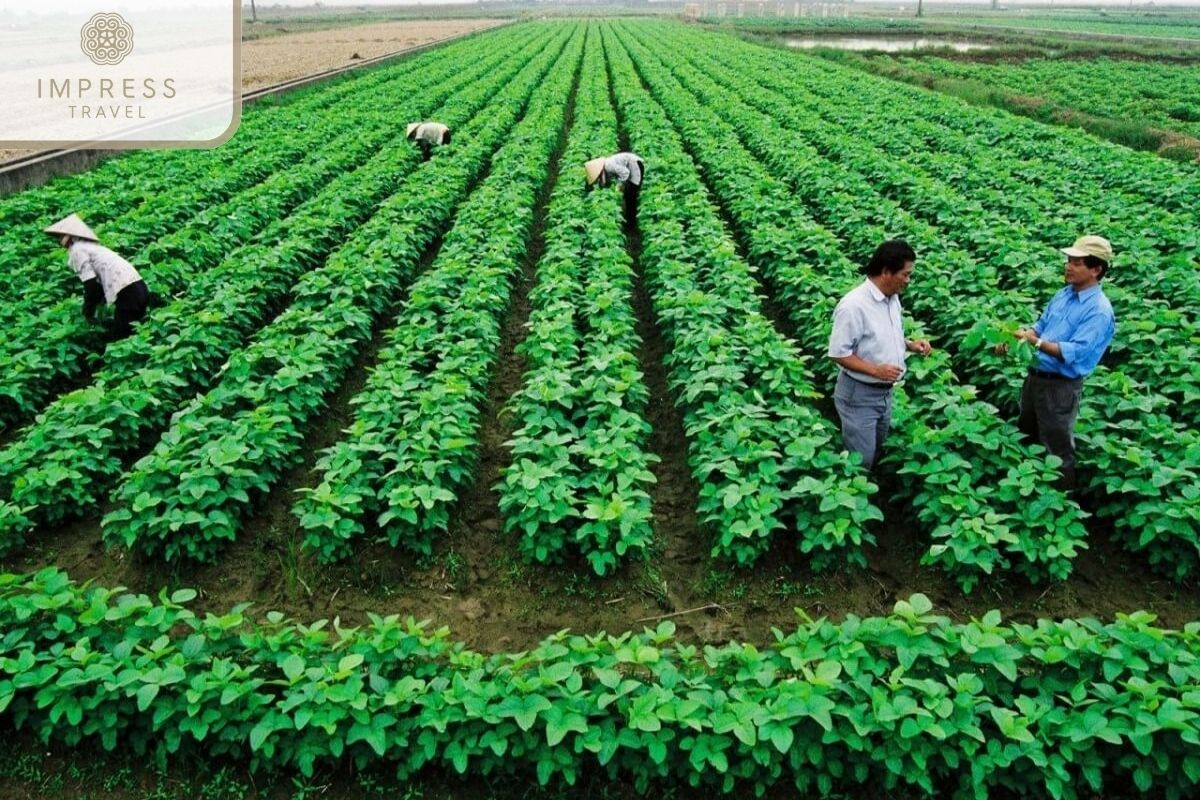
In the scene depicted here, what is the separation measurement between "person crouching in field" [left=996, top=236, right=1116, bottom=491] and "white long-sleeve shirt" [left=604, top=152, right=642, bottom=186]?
789cm

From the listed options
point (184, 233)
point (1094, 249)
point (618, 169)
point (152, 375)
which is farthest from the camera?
point (618, 169)

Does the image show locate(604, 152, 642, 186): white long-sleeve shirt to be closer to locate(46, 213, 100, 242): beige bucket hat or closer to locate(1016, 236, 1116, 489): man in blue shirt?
locate(46, 213, 100, 242): beige bucket hat

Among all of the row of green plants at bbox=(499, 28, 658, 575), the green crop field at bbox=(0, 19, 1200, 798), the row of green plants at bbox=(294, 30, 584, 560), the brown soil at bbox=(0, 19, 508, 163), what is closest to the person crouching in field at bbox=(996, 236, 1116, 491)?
the green crop field at bbox=(0, 19, 1200, 798)

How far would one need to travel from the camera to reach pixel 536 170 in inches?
561

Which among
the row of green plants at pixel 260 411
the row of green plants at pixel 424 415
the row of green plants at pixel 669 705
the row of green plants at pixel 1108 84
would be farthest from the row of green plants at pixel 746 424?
the row of green plants at pixel 1108 84

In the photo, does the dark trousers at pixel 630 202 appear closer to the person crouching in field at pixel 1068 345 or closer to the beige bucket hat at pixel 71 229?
the beige bucket hat at pixel 71 229

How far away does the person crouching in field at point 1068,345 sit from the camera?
5195mm

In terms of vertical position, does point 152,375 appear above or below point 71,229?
below

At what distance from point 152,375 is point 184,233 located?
441 centimetres

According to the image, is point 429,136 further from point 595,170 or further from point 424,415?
point 424,415

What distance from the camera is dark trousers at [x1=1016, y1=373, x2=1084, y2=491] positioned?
5.57m

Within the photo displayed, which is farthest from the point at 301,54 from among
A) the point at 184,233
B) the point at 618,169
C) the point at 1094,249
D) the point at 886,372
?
the point at 1094,249

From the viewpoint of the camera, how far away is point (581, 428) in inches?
257

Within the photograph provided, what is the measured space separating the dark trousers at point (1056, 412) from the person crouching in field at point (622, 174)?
7.94 meters
